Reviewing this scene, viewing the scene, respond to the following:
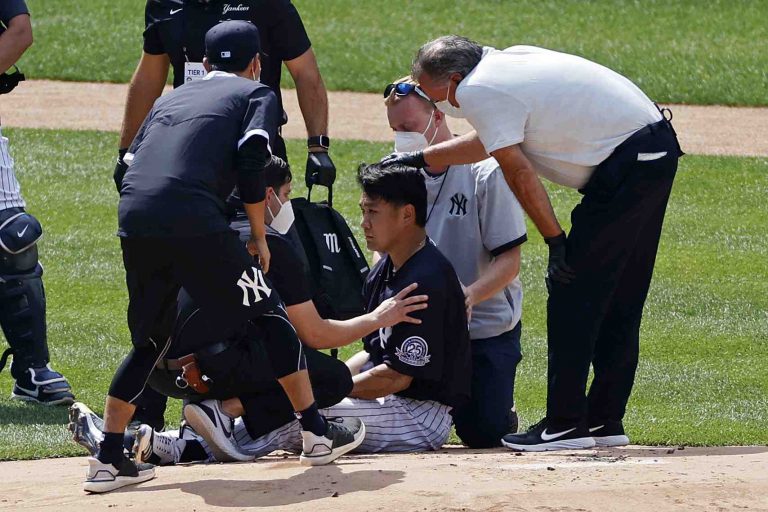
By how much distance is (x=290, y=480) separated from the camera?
4461 millimetres

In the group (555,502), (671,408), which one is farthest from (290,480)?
(671,408)

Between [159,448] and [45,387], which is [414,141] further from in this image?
[45,387]

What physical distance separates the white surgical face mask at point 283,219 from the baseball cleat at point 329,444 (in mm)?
731

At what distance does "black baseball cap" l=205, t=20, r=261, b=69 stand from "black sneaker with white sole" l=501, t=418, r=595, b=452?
1.67m

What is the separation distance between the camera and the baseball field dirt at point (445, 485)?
4086mm

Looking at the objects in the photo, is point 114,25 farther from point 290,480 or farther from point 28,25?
point 290,480

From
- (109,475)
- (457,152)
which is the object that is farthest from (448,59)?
(109,475)

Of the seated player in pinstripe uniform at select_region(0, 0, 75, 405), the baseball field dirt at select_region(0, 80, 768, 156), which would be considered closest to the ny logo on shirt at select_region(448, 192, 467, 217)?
the seated player in pinstripe uniform at select_region(0, 0, 75, 405)

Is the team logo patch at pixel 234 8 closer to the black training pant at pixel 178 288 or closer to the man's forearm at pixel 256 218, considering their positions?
the man's forearm at pixel 256 218

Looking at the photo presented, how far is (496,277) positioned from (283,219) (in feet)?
2.97

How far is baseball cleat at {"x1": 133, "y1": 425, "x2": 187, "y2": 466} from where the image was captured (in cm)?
491

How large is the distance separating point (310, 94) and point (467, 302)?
1.64 meters

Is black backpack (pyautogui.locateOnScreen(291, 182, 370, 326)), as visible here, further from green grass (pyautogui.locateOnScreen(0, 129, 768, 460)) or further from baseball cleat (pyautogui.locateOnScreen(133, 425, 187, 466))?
green grass (pyautogui.locateOnScreen(0, 129, 768, 460))

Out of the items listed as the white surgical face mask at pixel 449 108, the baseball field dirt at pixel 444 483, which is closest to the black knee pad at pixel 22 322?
the baseball field dirt at pixel 444 483
